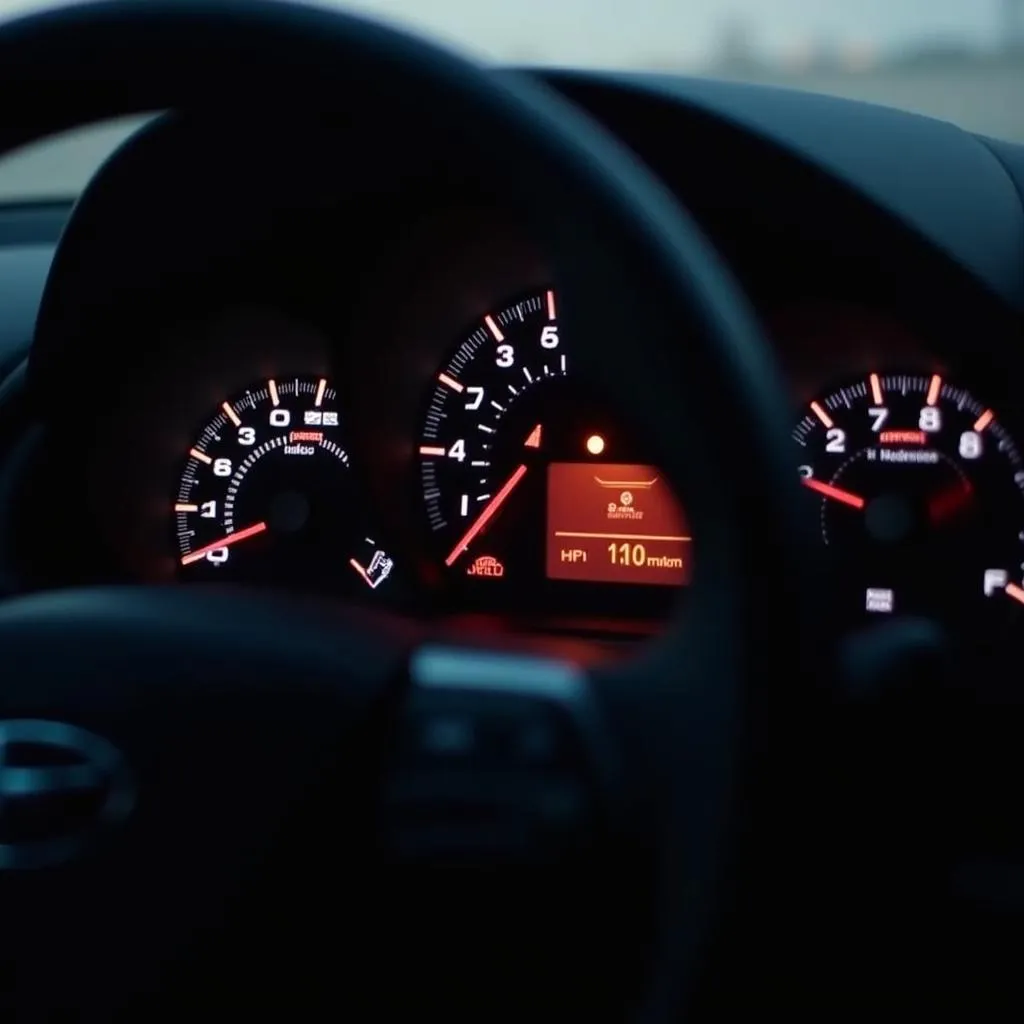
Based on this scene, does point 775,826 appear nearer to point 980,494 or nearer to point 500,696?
point 500,696

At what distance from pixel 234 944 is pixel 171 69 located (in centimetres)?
57

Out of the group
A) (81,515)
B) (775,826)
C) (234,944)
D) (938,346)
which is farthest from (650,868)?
(81,515)

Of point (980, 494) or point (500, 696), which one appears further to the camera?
point (980, 494)

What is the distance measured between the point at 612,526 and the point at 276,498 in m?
0.45

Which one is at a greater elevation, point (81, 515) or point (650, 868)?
point (81, 515)

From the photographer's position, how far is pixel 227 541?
2.64m

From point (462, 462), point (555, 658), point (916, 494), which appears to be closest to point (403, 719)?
point (555, 658)

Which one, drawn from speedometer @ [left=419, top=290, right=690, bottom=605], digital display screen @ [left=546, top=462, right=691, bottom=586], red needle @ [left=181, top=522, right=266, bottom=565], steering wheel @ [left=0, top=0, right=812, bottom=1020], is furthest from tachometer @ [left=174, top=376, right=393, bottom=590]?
steering wheel @ [left=0, top=0, right=812, bottom=1020]

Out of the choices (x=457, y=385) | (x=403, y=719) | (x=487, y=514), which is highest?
(x=457, y=385)

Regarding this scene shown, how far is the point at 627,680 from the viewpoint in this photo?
4.37 feet

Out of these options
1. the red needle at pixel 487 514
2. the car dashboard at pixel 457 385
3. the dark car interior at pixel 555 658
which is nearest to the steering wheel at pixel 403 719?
the dark car interior at pixel 555 658

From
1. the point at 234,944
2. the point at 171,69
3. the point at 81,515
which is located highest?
the point at 171,69

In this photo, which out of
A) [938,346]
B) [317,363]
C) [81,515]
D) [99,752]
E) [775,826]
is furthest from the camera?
[317,363]

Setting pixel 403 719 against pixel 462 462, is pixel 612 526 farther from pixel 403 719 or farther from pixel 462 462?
pixel 403 719
